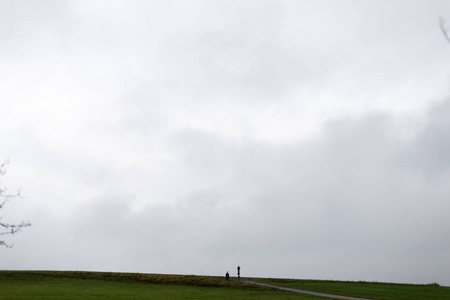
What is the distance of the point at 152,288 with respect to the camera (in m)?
45.8

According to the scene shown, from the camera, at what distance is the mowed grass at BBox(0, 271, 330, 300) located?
39531 mm

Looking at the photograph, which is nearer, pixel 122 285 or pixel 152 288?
pixel 152 288

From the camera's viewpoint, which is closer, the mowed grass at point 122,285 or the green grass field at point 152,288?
the green grass field at point 152,288

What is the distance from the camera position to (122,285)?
48.9 meters

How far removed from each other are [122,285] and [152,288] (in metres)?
5.01

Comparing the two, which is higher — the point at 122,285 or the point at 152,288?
the point at 122,285

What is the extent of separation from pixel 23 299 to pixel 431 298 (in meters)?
36.5

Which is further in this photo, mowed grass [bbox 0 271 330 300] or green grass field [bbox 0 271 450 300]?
mowed grass [bbox 0 271 330 300]

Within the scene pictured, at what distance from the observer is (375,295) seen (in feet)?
144

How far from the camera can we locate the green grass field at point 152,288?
37531mm

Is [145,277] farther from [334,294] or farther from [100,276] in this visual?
[334,294]

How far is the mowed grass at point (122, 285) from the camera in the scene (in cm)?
3953

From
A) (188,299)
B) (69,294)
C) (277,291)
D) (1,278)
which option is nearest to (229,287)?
(277,291)

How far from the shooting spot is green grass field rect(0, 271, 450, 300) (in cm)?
3753
